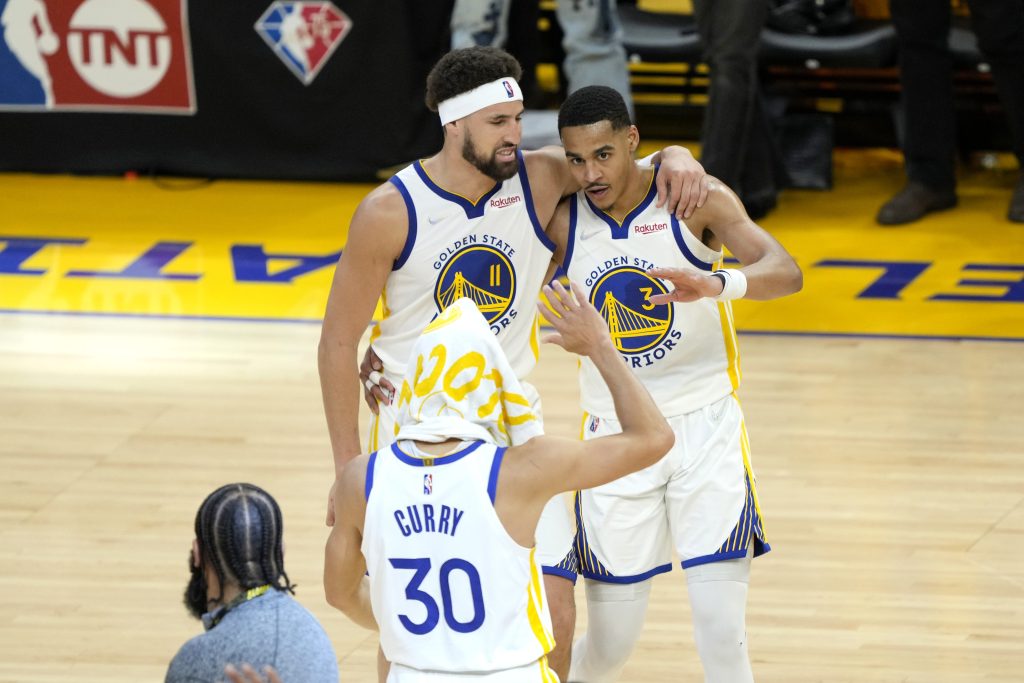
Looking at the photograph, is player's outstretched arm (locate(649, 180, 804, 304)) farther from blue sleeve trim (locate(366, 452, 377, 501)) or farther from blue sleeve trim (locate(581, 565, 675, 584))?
blue sleeve trim (locate(366, 452, 377, 501))

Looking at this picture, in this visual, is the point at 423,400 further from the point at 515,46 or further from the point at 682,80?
the point at 682,80

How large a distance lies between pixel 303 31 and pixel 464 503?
7545 mm

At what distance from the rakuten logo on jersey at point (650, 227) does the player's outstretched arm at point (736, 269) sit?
0.08 metres

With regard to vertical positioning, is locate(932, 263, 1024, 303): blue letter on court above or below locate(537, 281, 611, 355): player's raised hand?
below

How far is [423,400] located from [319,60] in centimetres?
736

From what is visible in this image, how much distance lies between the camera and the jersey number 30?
3.53 meters

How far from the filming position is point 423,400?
3629 millimetres

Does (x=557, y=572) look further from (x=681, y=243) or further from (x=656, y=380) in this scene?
(x=681, y=243)

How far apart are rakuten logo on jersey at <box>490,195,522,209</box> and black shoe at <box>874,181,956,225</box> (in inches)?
221

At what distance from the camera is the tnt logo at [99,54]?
10625 mm

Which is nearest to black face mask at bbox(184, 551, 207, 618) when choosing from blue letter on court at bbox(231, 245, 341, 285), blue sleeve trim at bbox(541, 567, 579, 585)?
blue sleeve trim at bbox(541, 567, 579, 585)

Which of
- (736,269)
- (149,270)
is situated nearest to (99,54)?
(149,270)

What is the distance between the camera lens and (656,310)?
4723 millimetres

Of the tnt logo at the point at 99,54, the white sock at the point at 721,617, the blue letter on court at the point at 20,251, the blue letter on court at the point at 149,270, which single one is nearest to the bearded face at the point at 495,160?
the white sock at the point at 721,617
